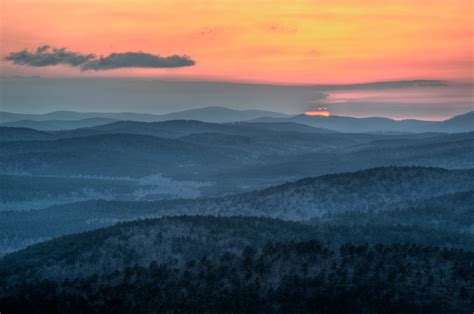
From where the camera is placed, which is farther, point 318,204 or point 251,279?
point 318,204

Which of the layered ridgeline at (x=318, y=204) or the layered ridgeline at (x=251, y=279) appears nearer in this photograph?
the layered ridgeline at (x=251, y=279)

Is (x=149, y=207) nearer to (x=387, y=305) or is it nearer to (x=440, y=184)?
(x=440, y=184)

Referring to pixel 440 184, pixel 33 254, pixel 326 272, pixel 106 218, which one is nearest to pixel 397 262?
pixel 326 272

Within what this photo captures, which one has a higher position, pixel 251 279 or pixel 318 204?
pixel 251 279

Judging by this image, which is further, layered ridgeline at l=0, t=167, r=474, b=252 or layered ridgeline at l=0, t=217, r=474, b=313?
layered ridgeline at l=0, t=167, r=474, b=252

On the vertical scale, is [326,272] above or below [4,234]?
above
